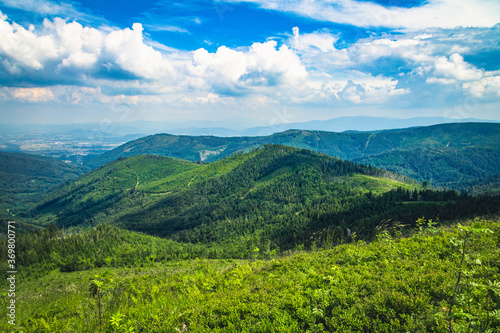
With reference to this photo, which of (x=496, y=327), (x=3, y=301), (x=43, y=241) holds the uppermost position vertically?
(x=496, y=327)

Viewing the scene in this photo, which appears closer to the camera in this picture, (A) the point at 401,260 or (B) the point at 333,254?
(A) the point at 401,260

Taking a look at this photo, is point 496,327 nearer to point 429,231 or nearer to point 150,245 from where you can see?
point 429,231

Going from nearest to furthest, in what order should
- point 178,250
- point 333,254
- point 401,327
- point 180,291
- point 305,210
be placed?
point 401,327 < point 180,291 < point 333,254 < point 178,250 < point 305,210

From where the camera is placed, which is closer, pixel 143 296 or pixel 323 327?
pixel 323 327

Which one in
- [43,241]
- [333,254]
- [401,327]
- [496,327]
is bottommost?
[43,241]

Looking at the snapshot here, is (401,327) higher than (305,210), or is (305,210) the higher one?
(401,327)

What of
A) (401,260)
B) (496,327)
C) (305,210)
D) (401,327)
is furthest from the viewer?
(305,210)

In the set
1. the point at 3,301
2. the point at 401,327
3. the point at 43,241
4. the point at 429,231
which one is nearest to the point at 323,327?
the point at 401,327

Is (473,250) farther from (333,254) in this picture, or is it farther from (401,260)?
(333,254)

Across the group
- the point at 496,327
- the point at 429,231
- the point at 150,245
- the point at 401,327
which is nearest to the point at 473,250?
the point at 429,231
